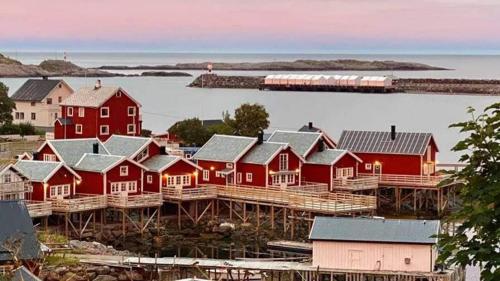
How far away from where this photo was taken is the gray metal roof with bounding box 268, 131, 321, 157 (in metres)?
51.0

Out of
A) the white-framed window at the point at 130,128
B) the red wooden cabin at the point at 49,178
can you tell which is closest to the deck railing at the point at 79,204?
the red wooden cabin at the point at 49,178

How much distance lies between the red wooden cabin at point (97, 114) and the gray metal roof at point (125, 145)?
7.89 m

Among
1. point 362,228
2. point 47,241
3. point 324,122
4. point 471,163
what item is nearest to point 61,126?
point 47,241

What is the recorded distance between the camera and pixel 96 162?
149 feet

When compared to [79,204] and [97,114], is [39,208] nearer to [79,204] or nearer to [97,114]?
[79,204]

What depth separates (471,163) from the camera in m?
13.2

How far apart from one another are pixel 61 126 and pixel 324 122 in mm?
71772

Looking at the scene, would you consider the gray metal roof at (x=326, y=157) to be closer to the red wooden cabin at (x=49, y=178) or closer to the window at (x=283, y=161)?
the window at (x=283, y=161)

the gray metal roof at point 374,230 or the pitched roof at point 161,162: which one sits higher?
the pitched roof at point 161,162

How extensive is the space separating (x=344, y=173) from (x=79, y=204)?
1394 centimetres

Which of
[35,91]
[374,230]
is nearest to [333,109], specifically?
[35,91]

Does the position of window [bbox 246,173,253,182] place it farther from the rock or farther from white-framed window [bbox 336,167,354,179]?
the rock

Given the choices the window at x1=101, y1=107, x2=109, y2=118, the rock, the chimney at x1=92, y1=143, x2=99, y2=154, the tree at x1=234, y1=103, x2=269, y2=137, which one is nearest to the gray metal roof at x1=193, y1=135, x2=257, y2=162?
the chimney at x1=92, y1=143, x2=99, y2=154

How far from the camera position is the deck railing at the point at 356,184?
165ft
